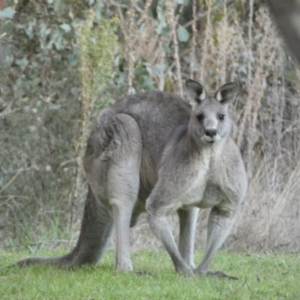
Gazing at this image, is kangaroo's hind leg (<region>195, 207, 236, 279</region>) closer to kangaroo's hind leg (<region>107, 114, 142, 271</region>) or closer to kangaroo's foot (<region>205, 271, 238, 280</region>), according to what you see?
kangaroo's foot (<region>205, 271, 238, 280</region>)

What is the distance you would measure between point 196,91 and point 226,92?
225mm

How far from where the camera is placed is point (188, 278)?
546 centimetres

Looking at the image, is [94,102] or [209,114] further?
[94,102]

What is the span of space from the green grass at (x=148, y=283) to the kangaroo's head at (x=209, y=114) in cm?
101

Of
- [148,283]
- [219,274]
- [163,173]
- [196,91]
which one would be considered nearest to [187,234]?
[219,274]

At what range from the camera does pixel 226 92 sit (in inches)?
235

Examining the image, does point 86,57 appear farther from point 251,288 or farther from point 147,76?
point 251,288

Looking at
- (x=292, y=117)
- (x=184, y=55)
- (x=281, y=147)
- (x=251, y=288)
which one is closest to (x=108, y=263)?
(x=251, y=288)

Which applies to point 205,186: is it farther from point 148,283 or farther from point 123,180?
point 148,283

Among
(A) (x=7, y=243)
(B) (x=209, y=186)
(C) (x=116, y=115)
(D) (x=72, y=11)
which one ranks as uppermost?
(D) (x=72, y=11)

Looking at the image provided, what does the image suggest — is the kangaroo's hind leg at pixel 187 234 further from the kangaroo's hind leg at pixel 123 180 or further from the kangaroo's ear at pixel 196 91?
the kangaroo's ear at pixel 196 91

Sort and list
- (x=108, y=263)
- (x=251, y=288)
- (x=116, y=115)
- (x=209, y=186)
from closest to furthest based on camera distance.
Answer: (x=251, y=288)
(x=209, y=186)
(x=116, y=115)
(x=108, y=263)

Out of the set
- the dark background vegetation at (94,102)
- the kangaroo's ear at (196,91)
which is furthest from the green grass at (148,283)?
the dark background vegetation at (94,102)

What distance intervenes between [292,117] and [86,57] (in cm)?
317
